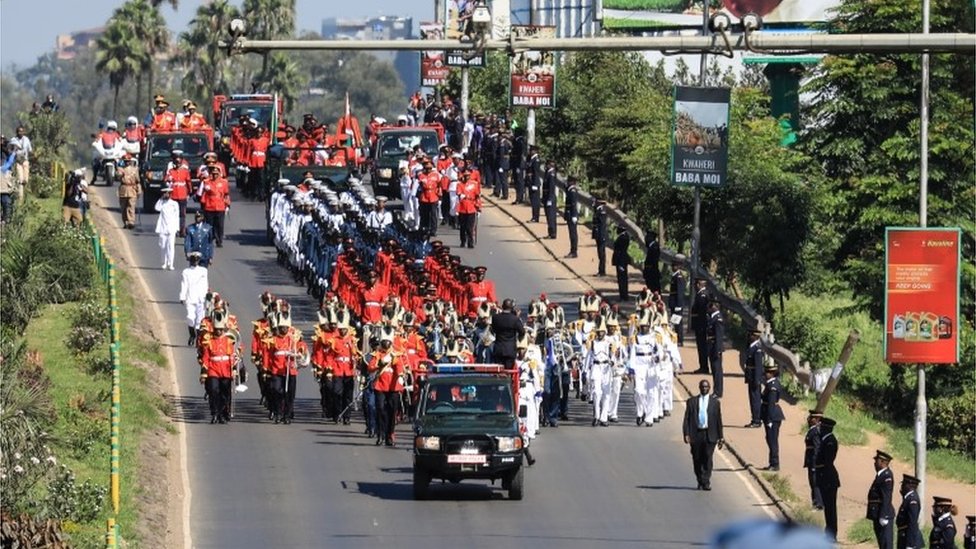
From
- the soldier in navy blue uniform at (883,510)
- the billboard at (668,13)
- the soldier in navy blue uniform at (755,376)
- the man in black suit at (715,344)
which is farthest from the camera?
the billboard at (668,13)

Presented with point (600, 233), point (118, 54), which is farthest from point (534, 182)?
point (118, 54)

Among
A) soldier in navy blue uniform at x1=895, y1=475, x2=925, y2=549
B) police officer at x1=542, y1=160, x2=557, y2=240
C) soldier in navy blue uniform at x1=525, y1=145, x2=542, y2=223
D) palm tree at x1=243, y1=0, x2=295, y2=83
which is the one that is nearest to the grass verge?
soldier in navy blue uniform at x1=895, y1=475, x2=925, y2=549

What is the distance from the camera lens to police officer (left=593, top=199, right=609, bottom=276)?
45156 mm

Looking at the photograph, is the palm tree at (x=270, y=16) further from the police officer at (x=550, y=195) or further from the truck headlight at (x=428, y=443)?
the truck headlight at (x=428, y=443)

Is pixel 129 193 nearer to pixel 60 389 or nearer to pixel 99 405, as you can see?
pixel 60 389

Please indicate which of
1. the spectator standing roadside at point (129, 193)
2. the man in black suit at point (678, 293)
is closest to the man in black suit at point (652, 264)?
the man in black suit at point (678, 293)

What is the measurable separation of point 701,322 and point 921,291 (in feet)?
31.8

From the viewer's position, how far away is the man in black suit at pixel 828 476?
2642 centimetres

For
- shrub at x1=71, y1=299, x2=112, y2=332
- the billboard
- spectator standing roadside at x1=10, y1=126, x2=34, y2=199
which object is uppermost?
the billboard

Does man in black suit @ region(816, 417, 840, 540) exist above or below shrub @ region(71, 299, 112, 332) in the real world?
below

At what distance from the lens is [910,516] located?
82.2ft

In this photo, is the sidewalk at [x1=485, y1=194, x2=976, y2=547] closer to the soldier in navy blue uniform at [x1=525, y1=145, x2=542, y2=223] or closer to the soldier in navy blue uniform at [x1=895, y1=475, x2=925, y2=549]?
the soldier in navy blue uniform at [x1=895, y1=475, x2=925, y2=549]

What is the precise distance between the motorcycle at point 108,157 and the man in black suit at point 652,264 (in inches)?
758

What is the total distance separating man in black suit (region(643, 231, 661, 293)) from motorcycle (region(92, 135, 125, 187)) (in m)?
19.2
